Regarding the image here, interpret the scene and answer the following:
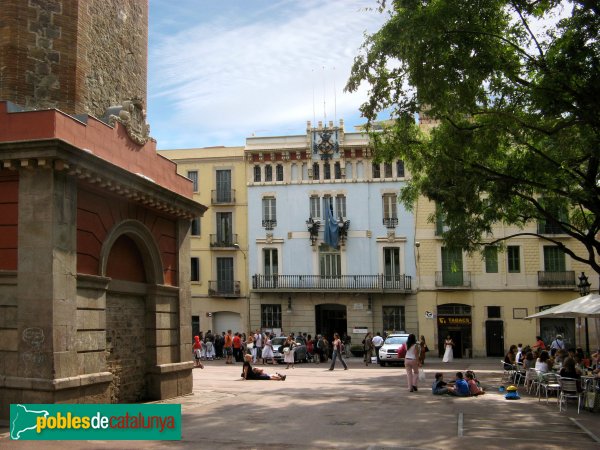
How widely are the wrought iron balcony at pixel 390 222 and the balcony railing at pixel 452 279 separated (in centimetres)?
386

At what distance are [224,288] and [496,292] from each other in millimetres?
16103

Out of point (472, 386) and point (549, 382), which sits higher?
point (549, 382)

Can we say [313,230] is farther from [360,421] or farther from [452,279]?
[360,421]

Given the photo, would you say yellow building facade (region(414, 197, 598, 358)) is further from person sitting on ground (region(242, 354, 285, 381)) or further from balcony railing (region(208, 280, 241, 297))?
person sitting on ground (region(242, 354, 285, 381))

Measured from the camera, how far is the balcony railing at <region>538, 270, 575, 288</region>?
38.3m

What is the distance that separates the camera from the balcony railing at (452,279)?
129 ft

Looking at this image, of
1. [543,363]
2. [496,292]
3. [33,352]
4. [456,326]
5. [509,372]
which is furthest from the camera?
[456,326]

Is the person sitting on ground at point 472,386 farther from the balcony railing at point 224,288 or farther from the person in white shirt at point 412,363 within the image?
the balcony railing at point 224,288

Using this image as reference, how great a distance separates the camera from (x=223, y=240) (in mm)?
42062

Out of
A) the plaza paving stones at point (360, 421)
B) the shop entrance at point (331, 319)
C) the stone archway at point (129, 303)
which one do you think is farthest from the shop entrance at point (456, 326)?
the stone archway at point (129, 303)

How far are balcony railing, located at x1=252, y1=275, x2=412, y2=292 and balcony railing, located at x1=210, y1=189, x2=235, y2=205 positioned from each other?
5.16 m

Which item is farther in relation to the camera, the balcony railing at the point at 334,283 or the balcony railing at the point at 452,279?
the balcony railing at the point at 334,283

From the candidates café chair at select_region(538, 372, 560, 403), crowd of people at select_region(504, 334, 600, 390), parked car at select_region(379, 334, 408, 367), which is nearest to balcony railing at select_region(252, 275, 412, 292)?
parked car at select_region(379, 334, 408, 367)

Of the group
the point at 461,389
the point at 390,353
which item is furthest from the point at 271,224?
the point at 461,389
